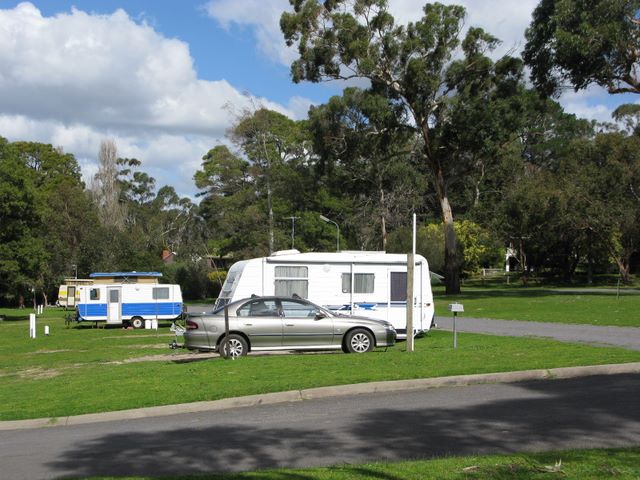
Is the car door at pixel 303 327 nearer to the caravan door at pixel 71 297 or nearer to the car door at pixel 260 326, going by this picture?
the car door at pixel 260 326

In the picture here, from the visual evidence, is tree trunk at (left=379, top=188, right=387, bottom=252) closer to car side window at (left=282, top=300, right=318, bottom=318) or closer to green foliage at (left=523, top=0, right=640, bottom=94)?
green foliage at (left=523, top=0, right=640, bottom=94)

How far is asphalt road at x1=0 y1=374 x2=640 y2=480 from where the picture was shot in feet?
25.1

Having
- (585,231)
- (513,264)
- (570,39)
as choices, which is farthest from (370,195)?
(513,264)

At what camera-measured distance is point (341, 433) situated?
8.70m

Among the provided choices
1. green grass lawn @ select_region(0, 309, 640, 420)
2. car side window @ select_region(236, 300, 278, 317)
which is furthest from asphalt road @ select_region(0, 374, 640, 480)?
car side window @ select_region(236, 300, 278, 317)

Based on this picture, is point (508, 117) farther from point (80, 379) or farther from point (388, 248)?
point (80, 379)

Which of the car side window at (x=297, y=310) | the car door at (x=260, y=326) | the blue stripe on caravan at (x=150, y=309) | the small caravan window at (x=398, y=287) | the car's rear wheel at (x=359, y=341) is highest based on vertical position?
the small caravan window at (x=398, y=287)

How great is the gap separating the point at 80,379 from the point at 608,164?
49.4 metres

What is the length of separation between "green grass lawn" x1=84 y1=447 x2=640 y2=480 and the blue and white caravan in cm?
3072

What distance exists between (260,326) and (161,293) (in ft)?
72.1

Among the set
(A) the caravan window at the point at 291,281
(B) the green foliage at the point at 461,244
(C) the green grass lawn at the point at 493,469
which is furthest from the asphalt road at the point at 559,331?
(B) the green foliage at the point at 461,244

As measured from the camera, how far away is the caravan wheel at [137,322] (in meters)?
36.8

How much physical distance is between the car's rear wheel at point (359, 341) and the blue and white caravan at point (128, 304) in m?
21.6

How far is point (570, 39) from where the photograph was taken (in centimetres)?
3547
